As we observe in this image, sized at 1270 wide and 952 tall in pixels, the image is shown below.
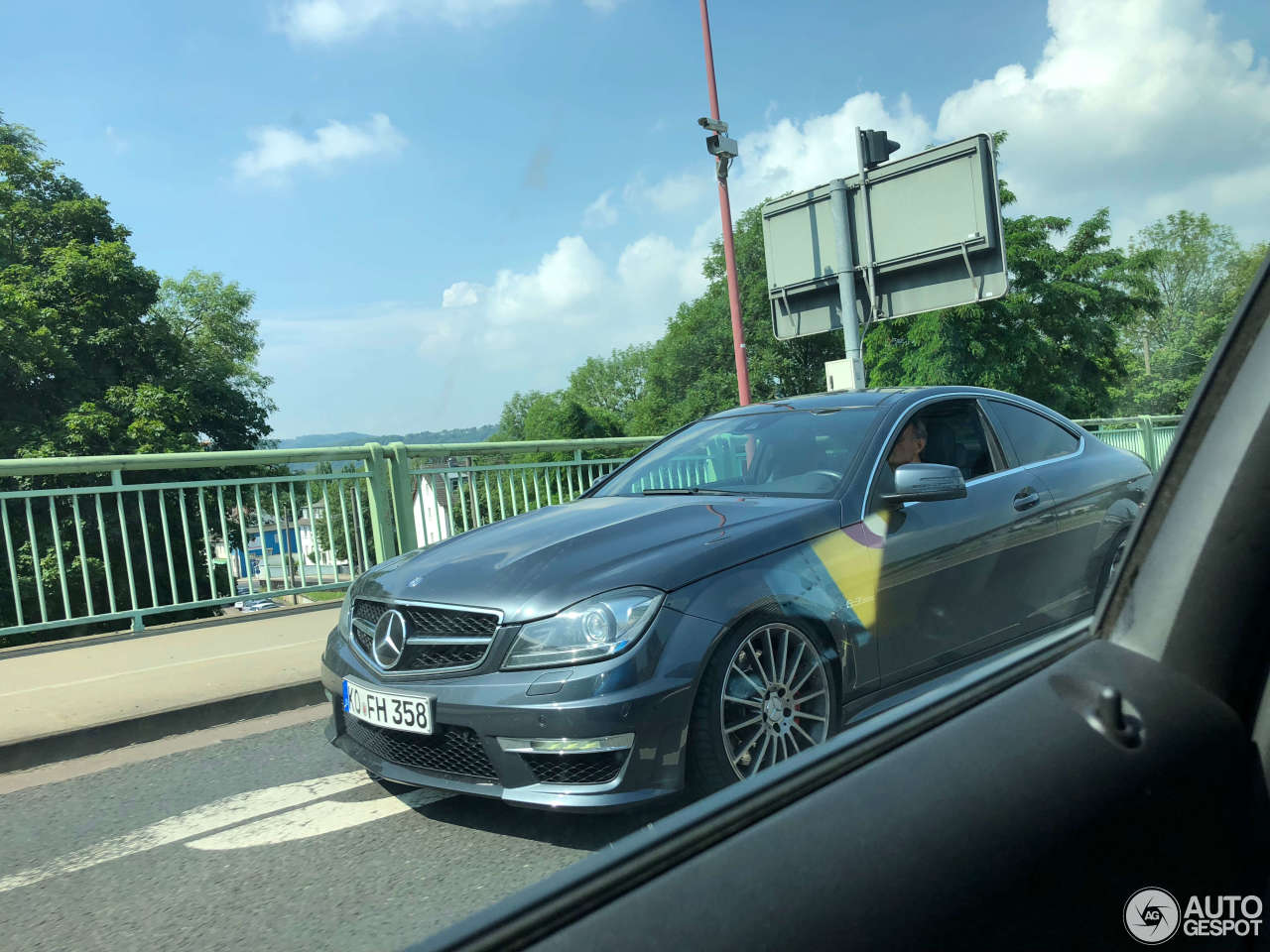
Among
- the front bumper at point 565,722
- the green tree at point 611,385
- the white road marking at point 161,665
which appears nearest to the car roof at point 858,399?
the front bumper at point 565,722

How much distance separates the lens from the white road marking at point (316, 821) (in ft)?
8.28

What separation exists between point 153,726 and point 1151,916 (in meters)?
4.75

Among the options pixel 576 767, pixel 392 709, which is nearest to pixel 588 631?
pixel 576 767

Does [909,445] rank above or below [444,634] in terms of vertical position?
above

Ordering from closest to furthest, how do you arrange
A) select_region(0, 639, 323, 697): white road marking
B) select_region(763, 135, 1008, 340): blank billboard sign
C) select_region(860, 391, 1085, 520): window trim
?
select_region(860, 391, 1085, 520): window trim
select_region(0, 639, 323, 697): white road marking
select_region(763, 135, 1008, 340): blank billboard sign

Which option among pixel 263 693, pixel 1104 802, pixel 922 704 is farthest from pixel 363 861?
pixel 263 693

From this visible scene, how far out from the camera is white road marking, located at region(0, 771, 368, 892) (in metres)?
2.71

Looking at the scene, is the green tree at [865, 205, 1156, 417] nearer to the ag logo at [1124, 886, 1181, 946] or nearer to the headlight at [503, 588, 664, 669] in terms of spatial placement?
the ag logo at [1124, 886, 1181, 946]

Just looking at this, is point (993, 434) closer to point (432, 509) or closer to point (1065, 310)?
point (1065, 310)

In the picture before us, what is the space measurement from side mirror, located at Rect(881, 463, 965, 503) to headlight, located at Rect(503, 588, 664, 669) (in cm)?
98

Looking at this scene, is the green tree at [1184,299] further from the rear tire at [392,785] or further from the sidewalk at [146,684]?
the sidewalk at [146,684]

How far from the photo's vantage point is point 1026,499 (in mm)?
2846

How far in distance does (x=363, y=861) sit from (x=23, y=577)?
Answer: 18.7ft

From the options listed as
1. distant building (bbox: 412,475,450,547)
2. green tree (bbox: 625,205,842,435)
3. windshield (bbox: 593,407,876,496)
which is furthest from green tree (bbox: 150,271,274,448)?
windshield (bbox: 593,407,876,496)
